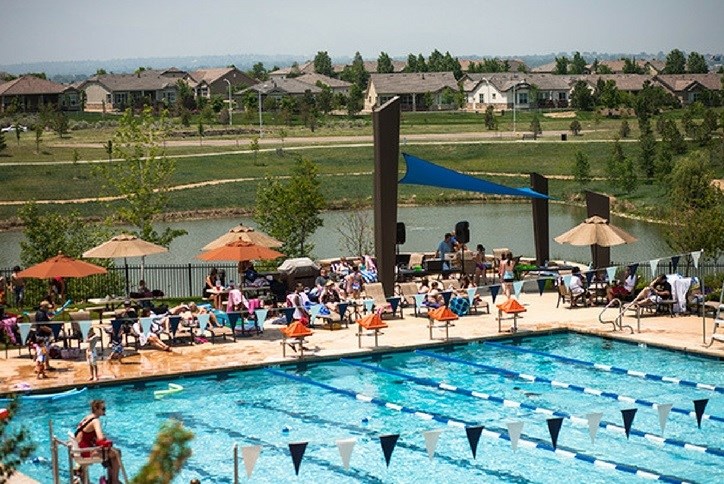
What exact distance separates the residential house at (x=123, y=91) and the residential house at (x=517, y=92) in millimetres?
34240

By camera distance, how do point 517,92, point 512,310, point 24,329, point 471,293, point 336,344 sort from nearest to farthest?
point 24,329 < point 336,344 < point 512,310 < point 471,293 < point 517,92

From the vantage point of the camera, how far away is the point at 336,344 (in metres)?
26.4

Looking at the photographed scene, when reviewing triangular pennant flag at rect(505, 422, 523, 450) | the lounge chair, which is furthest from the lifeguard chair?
triangular pennant flag at rect(505, 422, 523, 450)

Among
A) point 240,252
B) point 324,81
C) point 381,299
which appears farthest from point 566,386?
point 324,81

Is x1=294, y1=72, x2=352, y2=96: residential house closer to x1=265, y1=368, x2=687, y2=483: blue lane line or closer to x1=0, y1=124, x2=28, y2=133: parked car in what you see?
x1=0, y1=124, x2=28, y2=133: parked car

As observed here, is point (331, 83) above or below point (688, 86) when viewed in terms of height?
above

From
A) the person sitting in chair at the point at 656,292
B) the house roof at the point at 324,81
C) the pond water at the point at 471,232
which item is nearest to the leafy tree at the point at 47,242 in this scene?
the pond water at the point at 471,232

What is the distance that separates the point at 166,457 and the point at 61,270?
732 inches

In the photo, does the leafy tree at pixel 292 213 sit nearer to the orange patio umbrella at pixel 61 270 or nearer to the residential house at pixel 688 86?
the orange patio umbrella at pixel 61 270

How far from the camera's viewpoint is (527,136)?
101 m

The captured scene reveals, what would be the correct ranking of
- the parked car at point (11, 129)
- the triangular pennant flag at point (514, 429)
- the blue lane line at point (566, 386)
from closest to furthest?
the triangular pennant flag at point (514, 429) → the blue lane line at point (566, 386) → the parked car at point (11, 129)

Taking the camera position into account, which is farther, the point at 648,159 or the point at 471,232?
the point at 648,159

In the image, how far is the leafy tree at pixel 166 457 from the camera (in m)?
9.29

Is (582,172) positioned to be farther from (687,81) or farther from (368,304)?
(687,81)
